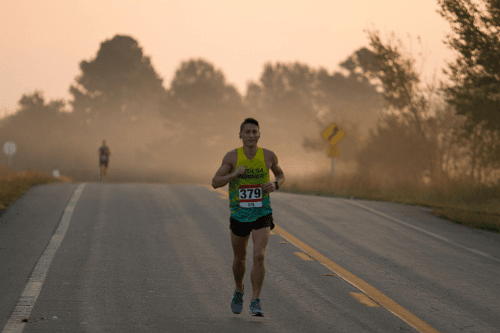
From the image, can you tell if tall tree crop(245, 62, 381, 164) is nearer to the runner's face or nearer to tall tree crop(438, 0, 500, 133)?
tall tree crop(438, 0, 500, 133)

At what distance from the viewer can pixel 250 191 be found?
5.68m

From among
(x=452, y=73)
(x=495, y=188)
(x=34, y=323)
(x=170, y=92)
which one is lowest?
(x=34, y=323)

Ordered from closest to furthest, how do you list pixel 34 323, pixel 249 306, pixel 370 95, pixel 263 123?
pixel 34 323
pixel 249 306
pixel 370 95
pixel 263 123

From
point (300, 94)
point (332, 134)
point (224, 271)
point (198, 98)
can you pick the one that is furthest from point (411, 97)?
point (300, 94)

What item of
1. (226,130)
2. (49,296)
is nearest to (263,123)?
(226,130)

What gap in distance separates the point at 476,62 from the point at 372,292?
11542 mm

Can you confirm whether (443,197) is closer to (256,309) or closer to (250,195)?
(256,309)

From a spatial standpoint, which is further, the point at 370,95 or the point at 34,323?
the point at 370,95

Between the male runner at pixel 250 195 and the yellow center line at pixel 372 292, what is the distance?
146cm

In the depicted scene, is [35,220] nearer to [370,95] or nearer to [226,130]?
[226,130]

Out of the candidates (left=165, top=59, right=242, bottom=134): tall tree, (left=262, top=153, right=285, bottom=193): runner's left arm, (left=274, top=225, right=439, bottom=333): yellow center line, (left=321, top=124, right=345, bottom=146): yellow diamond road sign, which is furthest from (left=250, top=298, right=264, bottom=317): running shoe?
(left=165, top=59, right=242, bottom=134): tall tree

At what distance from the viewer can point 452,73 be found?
17.0m

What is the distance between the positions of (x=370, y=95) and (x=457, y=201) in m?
64.9

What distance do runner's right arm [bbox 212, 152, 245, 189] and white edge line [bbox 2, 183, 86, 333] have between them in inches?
87.0
